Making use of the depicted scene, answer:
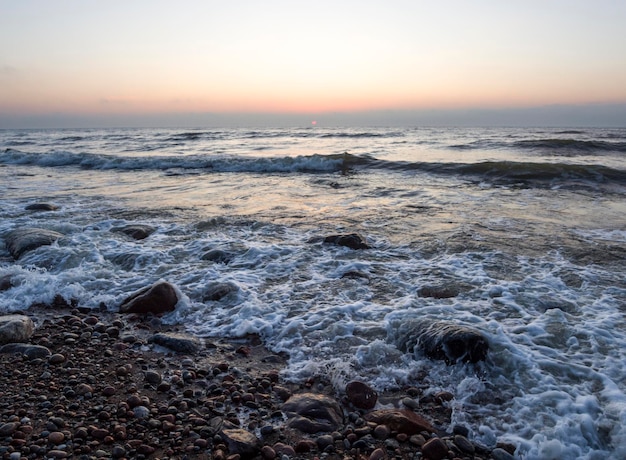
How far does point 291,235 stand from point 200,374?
14.7 feet

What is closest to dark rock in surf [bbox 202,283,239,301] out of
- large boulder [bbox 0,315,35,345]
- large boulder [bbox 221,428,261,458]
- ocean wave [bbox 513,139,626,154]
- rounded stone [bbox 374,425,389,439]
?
large boulder [bbox 0,315,35,345]

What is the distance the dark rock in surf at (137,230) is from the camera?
304 inches

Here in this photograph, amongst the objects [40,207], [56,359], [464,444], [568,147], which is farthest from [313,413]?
[568,147]

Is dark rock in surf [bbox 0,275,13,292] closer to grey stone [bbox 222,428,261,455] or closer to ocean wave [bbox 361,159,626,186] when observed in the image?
grey stone [bbox 222,428,261,455]

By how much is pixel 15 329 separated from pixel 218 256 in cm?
290

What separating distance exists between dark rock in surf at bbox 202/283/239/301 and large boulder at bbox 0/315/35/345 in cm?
181

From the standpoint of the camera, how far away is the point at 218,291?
5230mm

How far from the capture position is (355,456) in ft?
8.78

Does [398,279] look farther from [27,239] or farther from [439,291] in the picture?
[27,239]

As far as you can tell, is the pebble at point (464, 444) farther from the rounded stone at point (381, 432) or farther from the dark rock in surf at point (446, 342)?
the dark rock in surf at point (446, 342)

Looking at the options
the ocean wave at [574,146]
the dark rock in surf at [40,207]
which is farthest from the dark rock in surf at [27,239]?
the ocean wave at [574,146]

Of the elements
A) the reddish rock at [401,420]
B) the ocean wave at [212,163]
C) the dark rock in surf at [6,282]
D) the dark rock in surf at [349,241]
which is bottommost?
the reddish rock at [401,420]

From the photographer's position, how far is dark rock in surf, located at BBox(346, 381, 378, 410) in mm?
3186

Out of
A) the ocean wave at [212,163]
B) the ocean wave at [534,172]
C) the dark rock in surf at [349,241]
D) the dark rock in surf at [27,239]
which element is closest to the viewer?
the dark rock in surf at [27,239]
